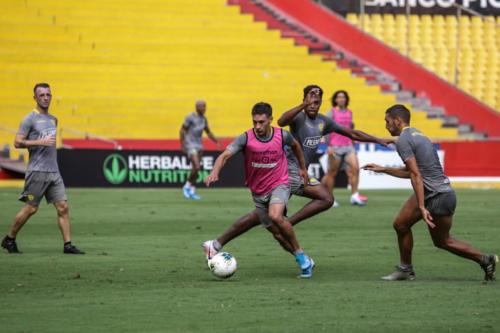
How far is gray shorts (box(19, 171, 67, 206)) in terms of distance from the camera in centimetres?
1470

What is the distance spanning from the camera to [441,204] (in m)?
11.9

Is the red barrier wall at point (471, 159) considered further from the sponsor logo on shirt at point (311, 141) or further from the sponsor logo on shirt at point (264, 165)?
the sponsor logo on shirt at point (264, 165)

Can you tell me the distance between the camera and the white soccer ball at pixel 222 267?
12.0m

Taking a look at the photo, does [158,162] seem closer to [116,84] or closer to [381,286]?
[116,84]

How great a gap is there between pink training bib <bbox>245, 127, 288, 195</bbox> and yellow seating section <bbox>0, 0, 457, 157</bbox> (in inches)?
780

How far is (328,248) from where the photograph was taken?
612 inches

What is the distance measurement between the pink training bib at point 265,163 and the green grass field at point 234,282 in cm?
101

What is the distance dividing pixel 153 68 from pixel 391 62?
818 cm

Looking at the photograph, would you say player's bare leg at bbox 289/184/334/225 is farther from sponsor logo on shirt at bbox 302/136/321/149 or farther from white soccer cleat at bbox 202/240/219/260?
white soccer cleat at bbox 202/240/219/260

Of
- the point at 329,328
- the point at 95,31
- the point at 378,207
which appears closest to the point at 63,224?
the point at 329,328

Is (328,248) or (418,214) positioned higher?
(418,214)

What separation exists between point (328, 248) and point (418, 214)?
3.66m

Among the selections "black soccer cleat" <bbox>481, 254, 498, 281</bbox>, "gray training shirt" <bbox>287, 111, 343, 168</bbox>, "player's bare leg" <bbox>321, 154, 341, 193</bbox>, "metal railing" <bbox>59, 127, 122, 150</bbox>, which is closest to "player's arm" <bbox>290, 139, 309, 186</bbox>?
"gray training shirt" <bbox>287, 111, 343, 168</bbox>

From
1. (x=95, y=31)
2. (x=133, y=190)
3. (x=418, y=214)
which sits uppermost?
(x=95, y=31)
